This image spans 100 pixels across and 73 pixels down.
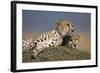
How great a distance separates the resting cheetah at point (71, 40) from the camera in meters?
1.59

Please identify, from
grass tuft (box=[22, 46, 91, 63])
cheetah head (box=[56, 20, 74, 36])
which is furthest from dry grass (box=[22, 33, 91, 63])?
cheetah head (box=[56, 20, 74, 36])

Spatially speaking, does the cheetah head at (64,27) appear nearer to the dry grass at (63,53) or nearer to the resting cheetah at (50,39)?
the resting cheetah at (50,39)

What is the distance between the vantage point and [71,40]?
161cm

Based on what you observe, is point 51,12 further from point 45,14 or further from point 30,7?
point 30,7

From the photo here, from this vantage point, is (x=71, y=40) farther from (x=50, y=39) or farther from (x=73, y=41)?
(x=50, y=39)

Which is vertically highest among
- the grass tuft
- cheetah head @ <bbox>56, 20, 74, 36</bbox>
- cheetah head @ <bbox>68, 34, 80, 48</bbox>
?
cheetah head @ <bbox>56, 20, 74, 36</bbox>

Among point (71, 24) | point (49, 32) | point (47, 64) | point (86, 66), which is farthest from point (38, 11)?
point (86, 66)

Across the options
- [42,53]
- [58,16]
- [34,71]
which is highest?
[58,16]

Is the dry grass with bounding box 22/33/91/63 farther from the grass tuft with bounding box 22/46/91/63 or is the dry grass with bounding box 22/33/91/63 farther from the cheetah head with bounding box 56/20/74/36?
the cheetah head with bounding box 56/20/74/36

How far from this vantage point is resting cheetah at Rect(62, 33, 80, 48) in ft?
5.22

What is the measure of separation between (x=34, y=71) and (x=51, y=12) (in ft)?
1.40

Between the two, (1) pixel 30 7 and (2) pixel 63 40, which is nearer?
(1) pixel 30 7

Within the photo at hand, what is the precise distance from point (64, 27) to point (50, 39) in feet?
0.46

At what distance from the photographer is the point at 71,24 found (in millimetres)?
1604
